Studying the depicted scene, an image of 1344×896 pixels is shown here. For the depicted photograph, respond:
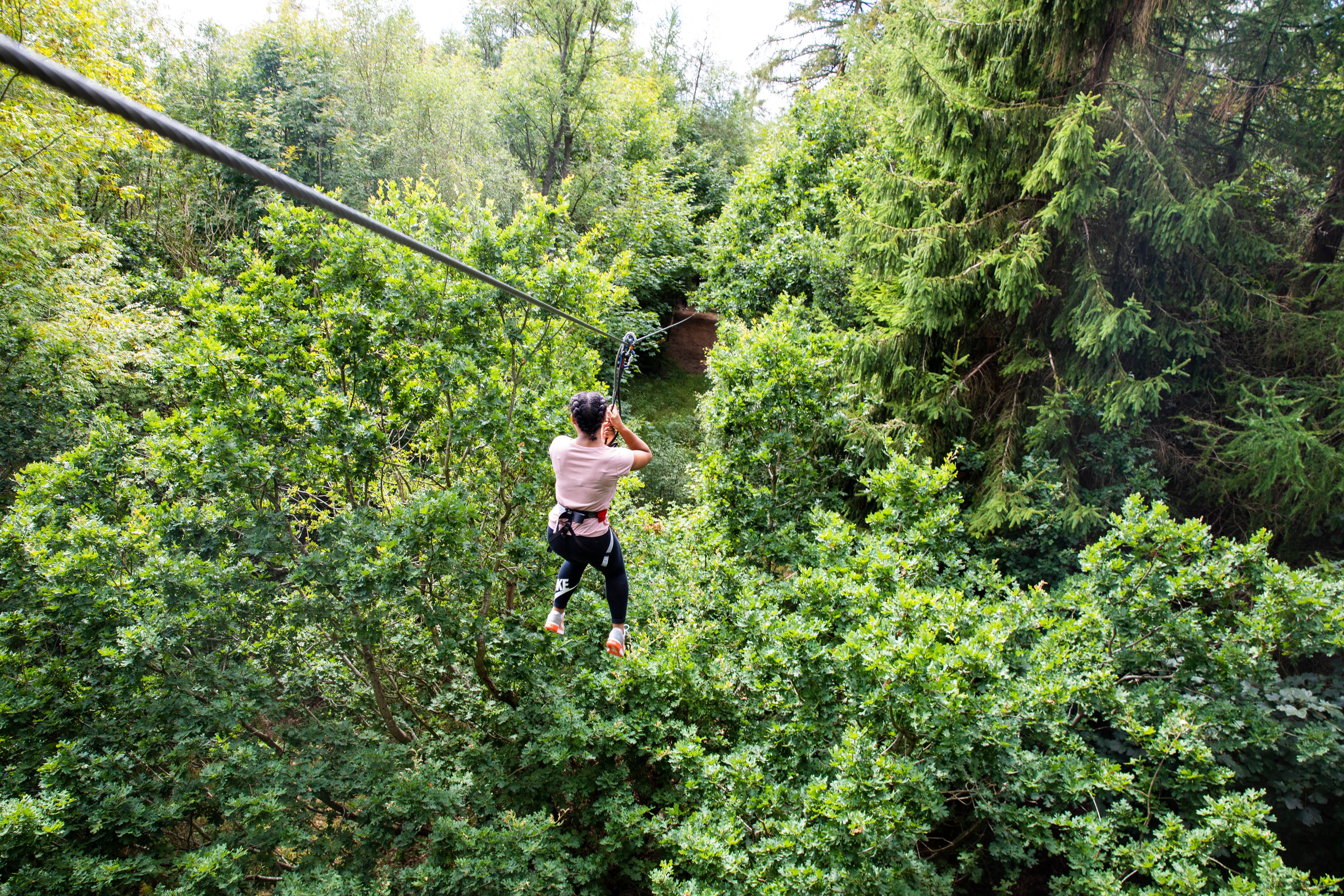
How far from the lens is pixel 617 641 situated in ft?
16.6

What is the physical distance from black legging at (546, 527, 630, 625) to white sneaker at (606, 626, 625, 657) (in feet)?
0.17

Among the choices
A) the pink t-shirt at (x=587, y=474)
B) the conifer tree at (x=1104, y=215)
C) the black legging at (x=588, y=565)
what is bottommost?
the black legging at (x=588, y=565)

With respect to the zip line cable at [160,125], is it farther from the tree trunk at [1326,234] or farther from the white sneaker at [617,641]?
the tree trunk at [1326,234]

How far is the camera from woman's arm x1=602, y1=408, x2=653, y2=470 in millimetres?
4348

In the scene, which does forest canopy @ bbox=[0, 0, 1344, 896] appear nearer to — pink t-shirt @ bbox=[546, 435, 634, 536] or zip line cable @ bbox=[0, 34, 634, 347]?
pink t-shirt @ bbox=[546, 435, 634, 536]

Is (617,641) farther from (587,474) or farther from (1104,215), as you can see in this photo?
(1104,215)

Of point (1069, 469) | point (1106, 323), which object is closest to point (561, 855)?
point (1069, 469)

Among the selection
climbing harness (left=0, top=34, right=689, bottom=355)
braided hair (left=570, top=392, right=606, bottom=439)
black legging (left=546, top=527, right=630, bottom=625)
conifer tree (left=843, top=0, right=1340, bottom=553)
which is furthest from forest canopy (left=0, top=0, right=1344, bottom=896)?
climbing harness (left=0, top=34, right=689, bottom=355)

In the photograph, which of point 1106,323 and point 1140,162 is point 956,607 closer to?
point 1106,323

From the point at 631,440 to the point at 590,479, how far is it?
468mm

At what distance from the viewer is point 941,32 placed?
722cm

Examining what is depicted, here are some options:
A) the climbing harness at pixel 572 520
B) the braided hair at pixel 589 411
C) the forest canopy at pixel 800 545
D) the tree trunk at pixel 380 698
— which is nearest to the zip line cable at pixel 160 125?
the braided hair at pixel 589 411

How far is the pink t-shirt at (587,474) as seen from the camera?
429cm

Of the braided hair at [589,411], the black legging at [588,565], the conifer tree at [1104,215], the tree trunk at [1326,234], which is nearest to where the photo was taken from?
the braided hair at [589,411]
